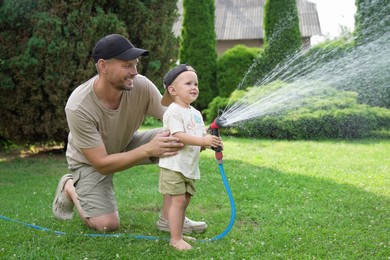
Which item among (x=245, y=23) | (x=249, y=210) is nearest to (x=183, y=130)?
(x=249, y=210)

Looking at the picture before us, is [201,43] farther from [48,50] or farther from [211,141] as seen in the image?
[211,141]

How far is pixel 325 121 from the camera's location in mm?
11344

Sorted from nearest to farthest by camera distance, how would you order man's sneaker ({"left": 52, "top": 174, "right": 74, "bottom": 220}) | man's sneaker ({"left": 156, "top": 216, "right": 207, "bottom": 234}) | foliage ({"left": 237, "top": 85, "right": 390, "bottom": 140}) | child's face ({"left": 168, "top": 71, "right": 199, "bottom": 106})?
child's face ({"left": 168, "top": 71, "right": 199, "bottom": 106}), man's sneaker ({"left": 156, "top": 216, "right": 207, "bottom": 234}), man's sneaker ({"left": 52, "top": 174, "right": 74, "bottom": 220}), foliage ({"left": 237, "top": 85, "right": 390, "bottom": 140})

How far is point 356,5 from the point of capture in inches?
474

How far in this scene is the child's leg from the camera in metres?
3.88

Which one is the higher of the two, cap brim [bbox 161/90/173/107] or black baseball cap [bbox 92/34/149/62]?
black baseball cap [bbox 92/34/149/62]

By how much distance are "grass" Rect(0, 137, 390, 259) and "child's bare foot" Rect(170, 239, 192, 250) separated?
0.05 m

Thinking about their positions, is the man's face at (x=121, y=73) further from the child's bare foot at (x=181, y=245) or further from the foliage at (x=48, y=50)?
the foliage at (x=48, y=50)

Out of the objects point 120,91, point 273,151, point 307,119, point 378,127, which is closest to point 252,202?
point 120,91

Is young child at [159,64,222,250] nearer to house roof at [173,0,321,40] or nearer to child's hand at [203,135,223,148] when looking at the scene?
child's hand at [203,135,223,148]

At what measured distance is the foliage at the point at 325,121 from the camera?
11.2 metres

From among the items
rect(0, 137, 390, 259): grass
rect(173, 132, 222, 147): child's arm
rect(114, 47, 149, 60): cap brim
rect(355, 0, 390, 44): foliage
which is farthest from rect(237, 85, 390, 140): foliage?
rect(173, 132, 222, 147): child's arm

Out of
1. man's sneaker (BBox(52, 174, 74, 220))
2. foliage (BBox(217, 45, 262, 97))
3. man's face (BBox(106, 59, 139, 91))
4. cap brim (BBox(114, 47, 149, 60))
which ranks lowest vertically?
man's sneaker (BBox(52, 174, 74, 220))

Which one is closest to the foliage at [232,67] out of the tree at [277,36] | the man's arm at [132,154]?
the tree at [277,36]
